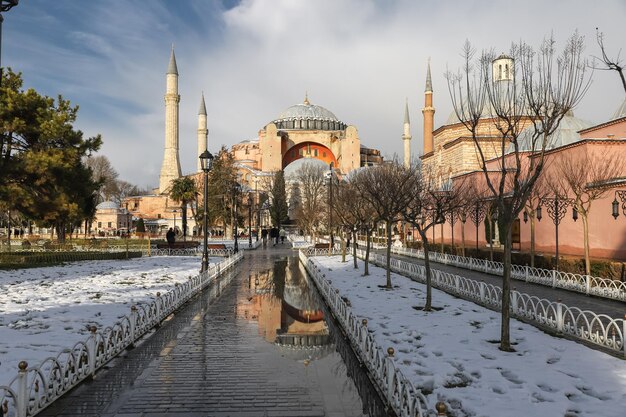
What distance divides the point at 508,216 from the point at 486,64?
3073 mm

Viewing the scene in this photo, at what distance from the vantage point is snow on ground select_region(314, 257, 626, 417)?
5.51 meters

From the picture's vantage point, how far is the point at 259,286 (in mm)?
17547

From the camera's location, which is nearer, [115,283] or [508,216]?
[508,216]

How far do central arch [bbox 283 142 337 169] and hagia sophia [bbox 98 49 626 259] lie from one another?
7.8 inches

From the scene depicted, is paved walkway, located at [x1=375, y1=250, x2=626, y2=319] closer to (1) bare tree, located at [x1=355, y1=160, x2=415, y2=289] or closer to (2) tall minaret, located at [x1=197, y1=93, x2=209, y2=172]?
(1) bare tree, located at [x1=355, y1=160, x2=415, y2=289]

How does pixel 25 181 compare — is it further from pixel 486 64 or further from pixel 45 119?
pixel 486 64

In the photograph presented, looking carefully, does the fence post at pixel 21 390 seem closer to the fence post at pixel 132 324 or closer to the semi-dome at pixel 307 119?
the fence post at pixel 132 324

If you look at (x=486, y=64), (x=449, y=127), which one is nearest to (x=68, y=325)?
(x=486, y=64)

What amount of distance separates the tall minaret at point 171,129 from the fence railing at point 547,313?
170ft

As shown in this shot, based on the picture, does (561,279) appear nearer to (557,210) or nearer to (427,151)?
(557,210)

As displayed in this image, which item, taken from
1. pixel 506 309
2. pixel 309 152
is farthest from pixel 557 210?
pixel 309 152

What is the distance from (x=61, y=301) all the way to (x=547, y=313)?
11869 millimetres

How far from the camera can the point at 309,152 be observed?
93312 millimetres

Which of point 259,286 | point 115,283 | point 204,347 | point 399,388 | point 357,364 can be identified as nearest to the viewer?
point 399,388
